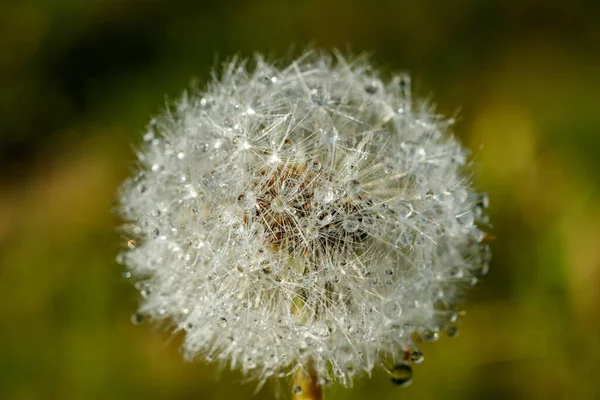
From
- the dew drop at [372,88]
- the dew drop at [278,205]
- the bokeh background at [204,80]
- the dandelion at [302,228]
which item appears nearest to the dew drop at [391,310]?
the dandelion at [302,228]

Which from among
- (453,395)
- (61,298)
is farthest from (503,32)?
(61,298)

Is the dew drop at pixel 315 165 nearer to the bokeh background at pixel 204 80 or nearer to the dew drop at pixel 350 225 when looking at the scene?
the dew drop at pixel 350 225

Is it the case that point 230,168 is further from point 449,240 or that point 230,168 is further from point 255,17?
point 255,17

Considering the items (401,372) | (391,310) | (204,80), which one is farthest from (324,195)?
(204,80)

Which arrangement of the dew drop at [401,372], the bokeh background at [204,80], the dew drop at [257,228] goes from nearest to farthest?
1. the dew drop at [257,228]
2. the dew drop at [401,372]
3. the bokeh background at [204,80]

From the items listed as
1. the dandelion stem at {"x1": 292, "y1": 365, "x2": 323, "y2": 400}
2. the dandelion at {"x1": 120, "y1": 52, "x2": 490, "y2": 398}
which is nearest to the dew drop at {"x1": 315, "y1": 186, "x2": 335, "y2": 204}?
the dandelion at {"x1": 120, "y1": 52, "x2": 490, "y2": 398}

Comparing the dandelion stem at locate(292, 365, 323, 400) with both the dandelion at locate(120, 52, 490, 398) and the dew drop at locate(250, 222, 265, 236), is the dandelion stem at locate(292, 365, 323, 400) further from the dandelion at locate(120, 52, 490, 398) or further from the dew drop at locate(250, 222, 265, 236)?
the dew drop at locate(250, 222, 265, 236)

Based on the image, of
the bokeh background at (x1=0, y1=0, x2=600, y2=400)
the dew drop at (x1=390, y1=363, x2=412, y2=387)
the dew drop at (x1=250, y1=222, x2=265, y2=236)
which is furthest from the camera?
the bokeh background at (x1=0, y1=0, x2=600, y2=400)
